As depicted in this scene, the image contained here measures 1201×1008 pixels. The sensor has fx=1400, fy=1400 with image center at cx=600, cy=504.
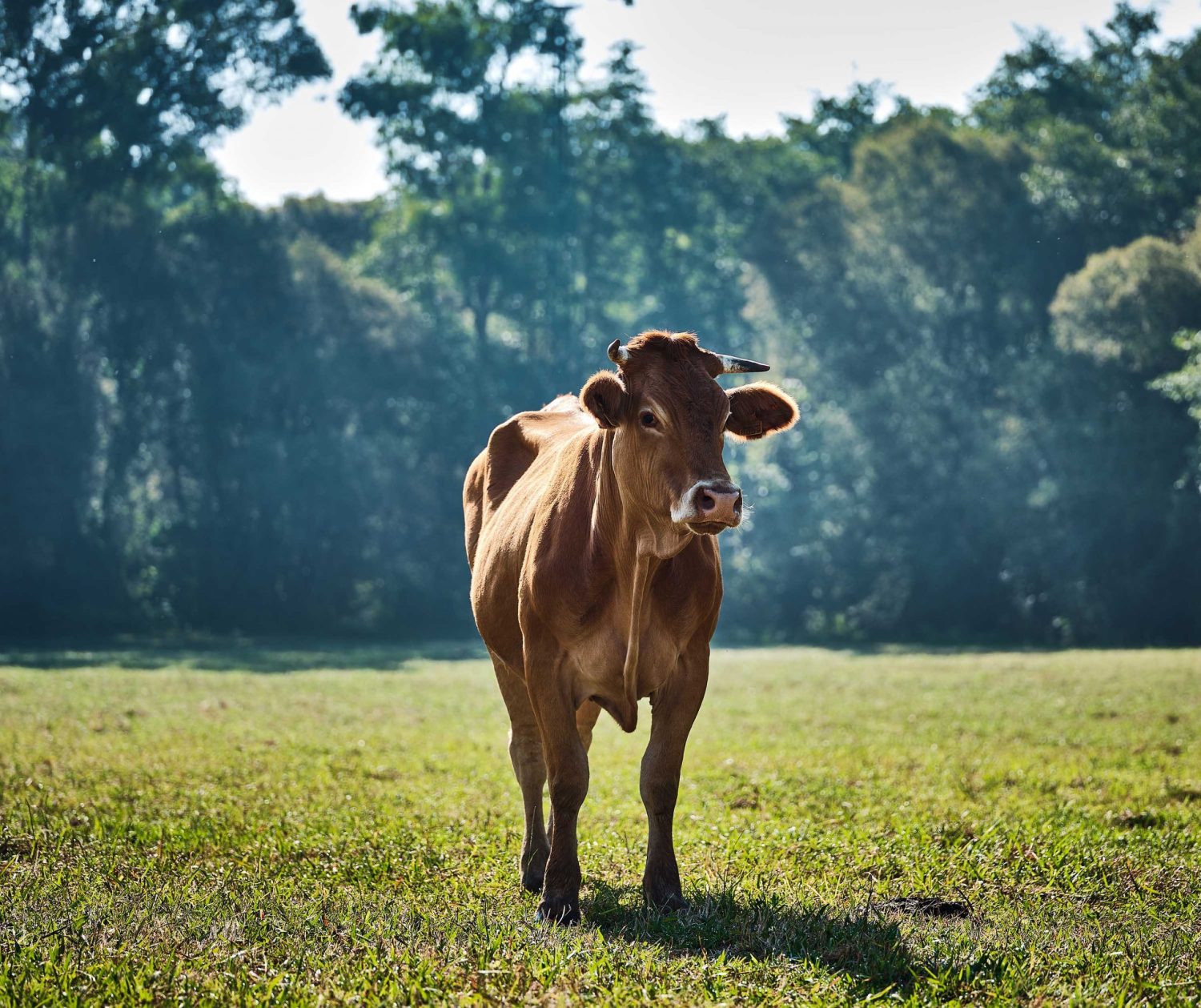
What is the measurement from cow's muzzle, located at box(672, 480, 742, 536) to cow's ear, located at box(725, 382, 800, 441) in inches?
33.5

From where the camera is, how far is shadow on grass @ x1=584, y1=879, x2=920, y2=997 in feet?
16.0

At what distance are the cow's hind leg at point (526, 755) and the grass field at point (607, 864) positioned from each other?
248mm

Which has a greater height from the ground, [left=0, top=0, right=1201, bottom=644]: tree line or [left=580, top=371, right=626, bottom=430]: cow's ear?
[left=0, top=0, right=1201, bottom=644]: tree line

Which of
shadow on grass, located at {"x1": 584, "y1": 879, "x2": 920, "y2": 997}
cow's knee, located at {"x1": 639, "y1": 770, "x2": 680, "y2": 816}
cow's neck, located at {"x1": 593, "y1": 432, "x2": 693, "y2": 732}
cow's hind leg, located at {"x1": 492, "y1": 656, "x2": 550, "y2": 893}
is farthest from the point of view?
cow's hind leg, located at {"x1": 492, "y1": 656, "x2": 550, "y2": 893}

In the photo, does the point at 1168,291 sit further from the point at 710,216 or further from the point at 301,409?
the point at 301,409

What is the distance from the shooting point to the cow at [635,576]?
5.82 m

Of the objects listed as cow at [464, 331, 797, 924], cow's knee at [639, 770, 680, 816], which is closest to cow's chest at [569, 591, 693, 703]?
cow at [464, 331, 797, 924]

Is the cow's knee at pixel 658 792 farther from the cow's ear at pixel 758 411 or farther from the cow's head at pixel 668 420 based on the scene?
the cow's ear at pixel 758 411

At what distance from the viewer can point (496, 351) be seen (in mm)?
45344

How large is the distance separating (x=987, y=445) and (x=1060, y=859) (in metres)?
33.8

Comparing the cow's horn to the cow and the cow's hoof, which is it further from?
the cow's hoof

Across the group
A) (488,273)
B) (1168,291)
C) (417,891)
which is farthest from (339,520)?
(417,891)

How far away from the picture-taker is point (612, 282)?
4966 cm

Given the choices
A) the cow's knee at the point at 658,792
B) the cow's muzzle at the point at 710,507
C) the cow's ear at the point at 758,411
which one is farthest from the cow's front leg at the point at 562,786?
the cow's ear at the point at 758,411
